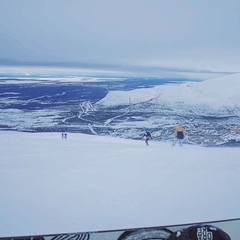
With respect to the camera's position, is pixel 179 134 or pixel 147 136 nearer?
pixel 179 134

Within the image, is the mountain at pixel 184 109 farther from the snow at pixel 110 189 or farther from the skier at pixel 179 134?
the snow at pixel 110 189

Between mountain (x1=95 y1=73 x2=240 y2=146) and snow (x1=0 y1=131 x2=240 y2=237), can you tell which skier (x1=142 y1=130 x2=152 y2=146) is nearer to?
mountain (x1=95 y1=73 x2=240 y2=146)

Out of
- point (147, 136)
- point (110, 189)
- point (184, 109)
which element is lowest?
point (110, 189)

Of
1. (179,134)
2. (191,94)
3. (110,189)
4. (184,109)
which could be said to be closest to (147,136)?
(179,134)

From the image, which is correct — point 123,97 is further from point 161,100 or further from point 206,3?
point 206,3

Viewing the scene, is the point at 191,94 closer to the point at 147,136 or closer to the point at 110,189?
the point at 147,136

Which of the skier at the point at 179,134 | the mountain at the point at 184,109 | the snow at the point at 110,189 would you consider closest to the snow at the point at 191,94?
the mountain at the point at 184,109

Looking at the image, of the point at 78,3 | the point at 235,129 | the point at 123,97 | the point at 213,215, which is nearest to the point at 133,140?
the point at 123,97

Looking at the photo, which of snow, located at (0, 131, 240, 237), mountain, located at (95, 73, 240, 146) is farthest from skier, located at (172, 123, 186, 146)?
snow, located at (0, 131, 240, 237)
